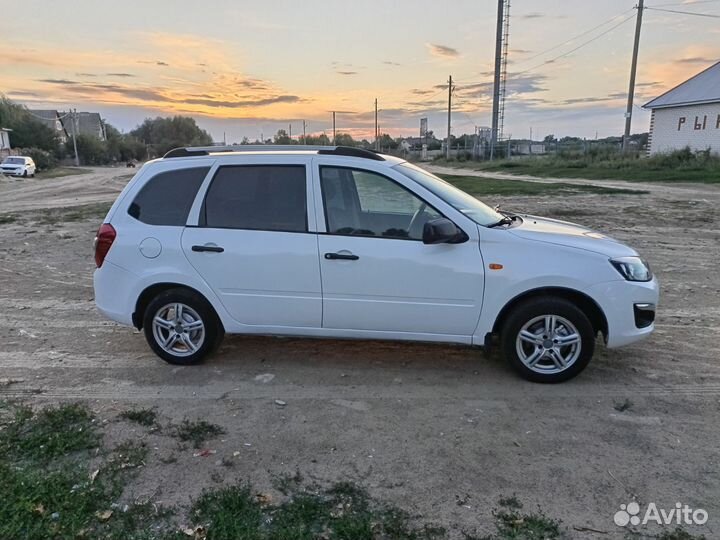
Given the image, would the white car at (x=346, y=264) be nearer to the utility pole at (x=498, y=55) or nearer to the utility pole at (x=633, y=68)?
the utility pole at (x=633, y=68)

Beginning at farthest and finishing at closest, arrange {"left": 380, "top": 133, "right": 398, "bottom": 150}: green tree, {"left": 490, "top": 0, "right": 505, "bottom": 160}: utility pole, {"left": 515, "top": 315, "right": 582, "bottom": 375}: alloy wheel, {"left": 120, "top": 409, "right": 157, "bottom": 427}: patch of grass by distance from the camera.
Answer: {"left": 380, "top": 133, "right": 398, "bottom": 150}: green tree < {"left": 490, "top": 0, "right": 505, "bottom": 160}: utility pole < {"left": 515, "top": 315, "right": 582, "bottom": 375}: alloy wheel < {"left": 120, "top": 409, "right": 157, "bottom": 427}: patch of grass

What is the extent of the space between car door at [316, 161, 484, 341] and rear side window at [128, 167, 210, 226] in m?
1.13

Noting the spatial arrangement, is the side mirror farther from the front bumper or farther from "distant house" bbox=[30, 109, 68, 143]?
"distant house" bbox=[30, 109, 68, 143]

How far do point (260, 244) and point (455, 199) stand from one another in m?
1.74

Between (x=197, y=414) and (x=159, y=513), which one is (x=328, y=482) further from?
(x=197, y=414)

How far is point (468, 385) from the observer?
4.24 metres

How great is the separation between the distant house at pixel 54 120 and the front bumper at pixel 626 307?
83.1 meters

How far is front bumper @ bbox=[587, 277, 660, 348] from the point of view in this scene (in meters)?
4.03

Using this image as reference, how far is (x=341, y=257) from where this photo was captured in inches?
166

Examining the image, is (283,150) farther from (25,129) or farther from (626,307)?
(25,129)

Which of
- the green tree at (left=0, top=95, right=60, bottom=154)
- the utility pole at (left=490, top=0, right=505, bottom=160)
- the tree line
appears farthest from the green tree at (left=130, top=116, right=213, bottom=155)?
the utility pole at (left=490, top=0, right=505, bottom=160)

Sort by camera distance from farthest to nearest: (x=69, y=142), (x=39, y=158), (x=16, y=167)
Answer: (x=69, y=142) → (x=39, y=158) → (x=16, y=167)

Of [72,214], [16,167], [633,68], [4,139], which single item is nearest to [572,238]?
[72,214]

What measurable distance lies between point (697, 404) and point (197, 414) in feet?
12.2
